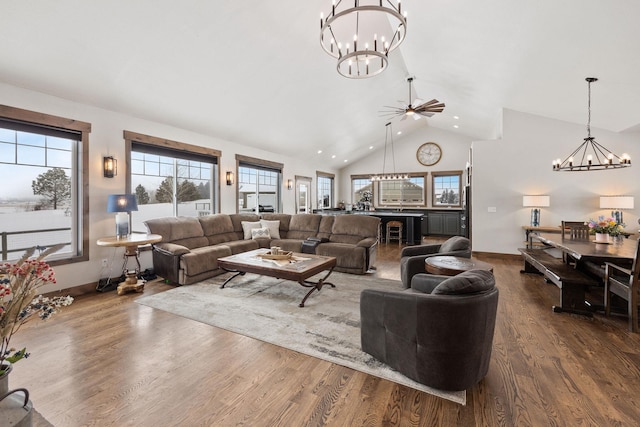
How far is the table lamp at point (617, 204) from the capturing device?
→ 535 cm

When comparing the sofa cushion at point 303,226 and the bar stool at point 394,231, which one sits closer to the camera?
the sofa cushion at point 303,226

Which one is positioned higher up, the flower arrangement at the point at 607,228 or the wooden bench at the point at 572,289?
the flower arrangement at the point at 607,228

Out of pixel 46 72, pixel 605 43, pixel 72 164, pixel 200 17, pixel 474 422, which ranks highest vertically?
pixel 200 17

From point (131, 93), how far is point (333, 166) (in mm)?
7902

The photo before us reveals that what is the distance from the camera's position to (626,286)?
115 inches

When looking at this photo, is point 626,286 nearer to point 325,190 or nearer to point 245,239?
point 245,239

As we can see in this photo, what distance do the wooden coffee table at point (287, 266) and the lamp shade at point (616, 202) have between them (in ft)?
18.1

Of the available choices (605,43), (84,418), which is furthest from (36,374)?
(605,43)

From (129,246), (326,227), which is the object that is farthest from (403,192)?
Answer: (129,246)

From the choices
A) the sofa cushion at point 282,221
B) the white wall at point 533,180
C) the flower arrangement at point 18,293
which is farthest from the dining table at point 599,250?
the sofa cushion at point 282,221

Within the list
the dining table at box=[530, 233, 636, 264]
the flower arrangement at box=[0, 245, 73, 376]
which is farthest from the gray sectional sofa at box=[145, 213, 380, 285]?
the flower arrangement at box=[0, 245, 73, 376]

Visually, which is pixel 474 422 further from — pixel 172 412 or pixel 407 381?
pixel 172 412

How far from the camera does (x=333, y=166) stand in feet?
37.5

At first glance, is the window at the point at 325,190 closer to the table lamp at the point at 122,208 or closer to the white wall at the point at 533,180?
the white wall at the point at 533,180
